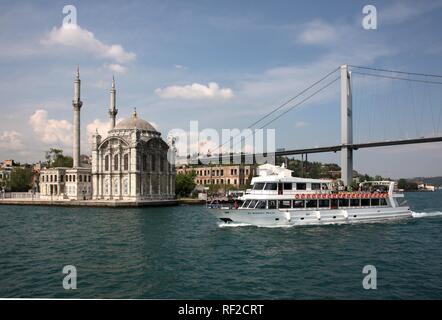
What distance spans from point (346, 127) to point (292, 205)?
32.6 m

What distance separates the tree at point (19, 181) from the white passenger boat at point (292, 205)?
7120cm

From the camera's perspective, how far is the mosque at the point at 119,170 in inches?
2350

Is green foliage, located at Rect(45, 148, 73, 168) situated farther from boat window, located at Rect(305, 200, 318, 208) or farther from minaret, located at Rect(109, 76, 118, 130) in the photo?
boat window, located at Rect(305, 200, 318, 208)

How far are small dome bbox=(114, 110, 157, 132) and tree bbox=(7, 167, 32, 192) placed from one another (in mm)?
33492

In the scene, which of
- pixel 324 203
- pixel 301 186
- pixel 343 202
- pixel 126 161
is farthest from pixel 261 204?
pixel 126 161

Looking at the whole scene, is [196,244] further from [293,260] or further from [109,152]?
[109,152]

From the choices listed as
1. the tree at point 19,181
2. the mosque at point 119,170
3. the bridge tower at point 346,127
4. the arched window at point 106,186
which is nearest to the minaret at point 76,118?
the mosque at point 119,170

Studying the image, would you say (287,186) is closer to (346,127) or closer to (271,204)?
(271,204)

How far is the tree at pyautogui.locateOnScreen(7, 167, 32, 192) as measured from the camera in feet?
283

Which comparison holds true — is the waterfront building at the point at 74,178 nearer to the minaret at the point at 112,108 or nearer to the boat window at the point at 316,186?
the minaret at the point at 112,108

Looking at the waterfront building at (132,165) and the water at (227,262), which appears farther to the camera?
the waterfront building at (132,165)

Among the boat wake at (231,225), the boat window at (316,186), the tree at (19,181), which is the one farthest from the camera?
the tree at (19,181)
